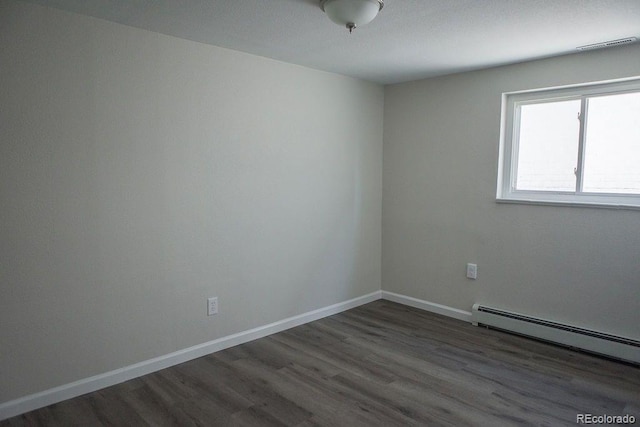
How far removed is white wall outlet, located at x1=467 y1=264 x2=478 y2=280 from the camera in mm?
3680

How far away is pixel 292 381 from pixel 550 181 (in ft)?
8.35

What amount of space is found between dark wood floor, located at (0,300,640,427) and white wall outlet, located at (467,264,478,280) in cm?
54

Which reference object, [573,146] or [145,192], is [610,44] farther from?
[145,192]

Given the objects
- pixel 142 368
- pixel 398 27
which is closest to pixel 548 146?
pixel 398 27

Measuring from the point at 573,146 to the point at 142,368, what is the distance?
11.6ft

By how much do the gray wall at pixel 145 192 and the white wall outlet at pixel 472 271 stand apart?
1286 millimetres

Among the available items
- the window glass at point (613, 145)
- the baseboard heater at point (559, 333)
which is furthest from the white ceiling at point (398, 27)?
the baseboard heater at point (559, 333)

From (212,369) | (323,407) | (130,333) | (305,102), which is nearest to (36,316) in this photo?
(130,333)

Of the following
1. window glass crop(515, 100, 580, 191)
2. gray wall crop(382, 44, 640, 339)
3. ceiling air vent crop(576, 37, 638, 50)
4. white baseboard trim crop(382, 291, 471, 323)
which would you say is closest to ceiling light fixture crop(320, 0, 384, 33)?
ceiling air vent crop(576, 37, 638, 50)

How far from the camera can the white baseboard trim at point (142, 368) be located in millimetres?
2254

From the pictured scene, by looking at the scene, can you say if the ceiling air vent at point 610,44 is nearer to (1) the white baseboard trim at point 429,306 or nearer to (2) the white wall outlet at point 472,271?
(2) the white wall outlet at point 472,271

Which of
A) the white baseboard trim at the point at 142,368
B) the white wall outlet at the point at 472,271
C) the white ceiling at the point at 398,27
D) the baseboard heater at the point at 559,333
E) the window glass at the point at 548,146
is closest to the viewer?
the white ceiling at the point at 398,27

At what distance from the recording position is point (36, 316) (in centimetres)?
228

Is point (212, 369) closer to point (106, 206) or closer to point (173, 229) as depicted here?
point (173, 229)
